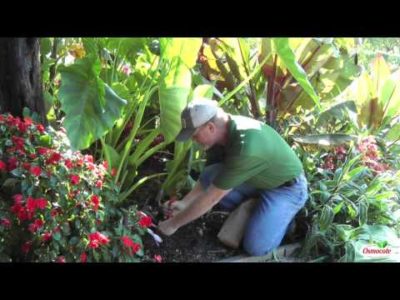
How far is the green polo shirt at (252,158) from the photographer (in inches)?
113

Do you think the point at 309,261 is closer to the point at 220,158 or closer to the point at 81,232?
the point at 220,158

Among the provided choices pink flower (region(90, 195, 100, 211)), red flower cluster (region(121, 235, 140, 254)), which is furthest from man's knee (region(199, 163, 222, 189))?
pink flower (region(90, 195, 100, 211))

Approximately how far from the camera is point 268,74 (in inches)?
139

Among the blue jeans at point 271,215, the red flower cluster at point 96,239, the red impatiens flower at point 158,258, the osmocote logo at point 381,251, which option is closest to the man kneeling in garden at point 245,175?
the blue jeans at point 271,215

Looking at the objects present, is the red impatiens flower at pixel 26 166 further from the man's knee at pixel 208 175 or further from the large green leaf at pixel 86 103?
the man's knee at pixel 208 175

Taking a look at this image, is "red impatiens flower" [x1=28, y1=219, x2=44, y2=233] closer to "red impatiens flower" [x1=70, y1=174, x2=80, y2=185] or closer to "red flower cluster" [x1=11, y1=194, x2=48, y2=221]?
"red flower cluster" [x1=11, y1=194, x2=48, y2=221]

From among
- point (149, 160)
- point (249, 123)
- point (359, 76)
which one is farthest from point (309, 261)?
point (359, 76)

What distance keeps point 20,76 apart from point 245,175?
117 cm

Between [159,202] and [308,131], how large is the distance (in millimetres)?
1046

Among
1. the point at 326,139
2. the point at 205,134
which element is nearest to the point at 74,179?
the point at 205,134

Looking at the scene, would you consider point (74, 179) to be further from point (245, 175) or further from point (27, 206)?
point (245, 175)

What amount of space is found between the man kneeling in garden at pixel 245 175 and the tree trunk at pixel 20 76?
0.74m

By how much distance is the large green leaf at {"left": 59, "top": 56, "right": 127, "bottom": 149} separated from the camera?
8.66ft

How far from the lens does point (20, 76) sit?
9.47ft
